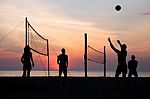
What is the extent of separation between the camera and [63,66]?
21016 mm

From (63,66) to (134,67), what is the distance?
139 inches
